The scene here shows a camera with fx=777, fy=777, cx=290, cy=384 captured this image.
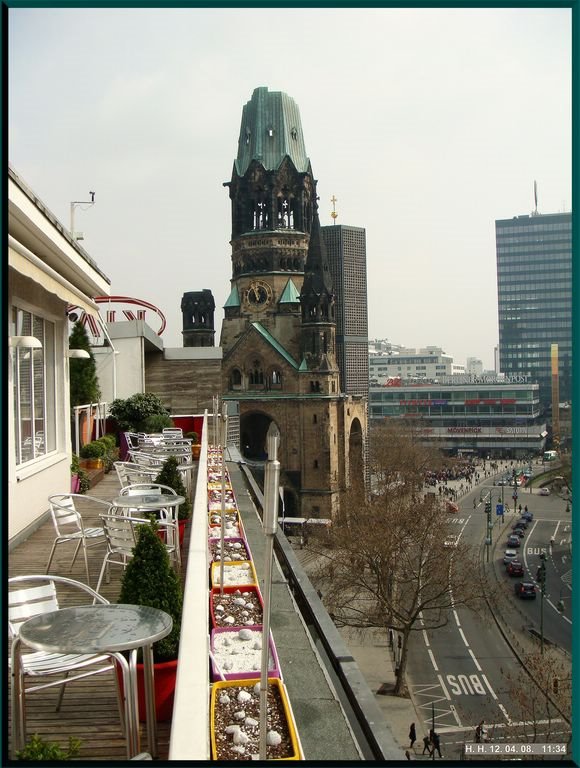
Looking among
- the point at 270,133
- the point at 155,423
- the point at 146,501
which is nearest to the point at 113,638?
the point at 146,501

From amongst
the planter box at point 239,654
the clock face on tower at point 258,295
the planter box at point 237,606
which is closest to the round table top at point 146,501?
the planter box at point 237,606

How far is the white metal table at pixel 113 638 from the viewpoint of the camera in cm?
263

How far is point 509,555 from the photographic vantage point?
136 ft

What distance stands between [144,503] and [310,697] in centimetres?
184

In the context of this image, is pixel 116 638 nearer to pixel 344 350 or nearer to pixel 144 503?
pixel 144 503

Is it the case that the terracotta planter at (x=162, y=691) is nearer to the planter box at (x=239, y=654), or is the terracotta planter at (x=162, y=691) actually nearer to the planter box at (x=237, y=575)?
the planter box at (x=239, y=654)

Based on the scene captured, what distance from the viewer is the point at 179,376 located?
2381cm

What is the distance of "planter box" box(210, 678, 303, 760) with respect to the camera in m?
3.10

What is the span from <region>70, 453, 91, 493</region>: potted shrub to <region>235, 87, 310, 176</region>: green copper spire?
53059 mm

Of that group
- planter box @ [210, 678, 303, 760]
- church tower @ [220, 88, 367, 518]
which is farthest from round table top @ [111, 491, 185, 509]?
church tower @ [220, 88, 367, 518]

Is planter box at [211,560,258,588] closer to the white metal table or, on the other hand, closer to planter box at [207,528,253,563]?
planter box at [207,528,253,563]

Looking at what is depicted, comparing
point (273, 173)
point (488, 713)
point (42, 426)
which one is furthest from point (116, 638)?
point (273, 173)

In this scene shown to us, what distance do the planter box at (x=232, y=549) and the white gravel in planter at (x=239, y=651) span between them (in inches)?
55.0

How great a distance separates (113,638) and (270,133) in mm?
62578
